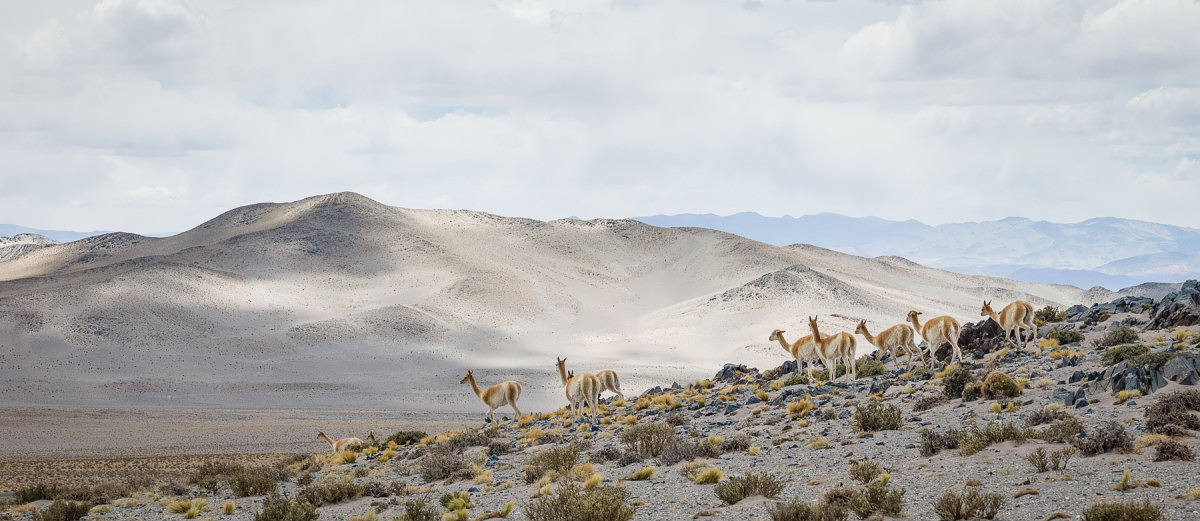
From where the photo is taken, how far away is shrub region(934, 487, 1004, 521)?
→ 1006 cm

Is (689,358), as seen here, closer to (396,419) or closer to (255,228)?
(396,419)

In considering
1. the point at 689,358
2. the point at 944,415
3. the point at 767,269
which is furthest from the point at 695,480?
the point at 767,269

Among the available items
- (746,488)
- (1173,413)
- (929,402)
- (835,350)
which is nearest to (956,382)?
(929,402)

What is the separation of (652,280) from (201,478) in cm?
10472

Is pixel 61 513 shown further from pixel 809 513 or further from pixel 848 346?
pixel 848 346

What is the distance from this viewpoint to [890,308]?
91.2m

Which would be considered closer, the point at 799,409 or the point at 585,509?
the point at 585,509

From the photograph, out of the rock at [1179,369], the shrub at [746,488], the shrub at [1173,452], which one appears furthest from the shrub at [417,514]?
the rock at [1179,369]

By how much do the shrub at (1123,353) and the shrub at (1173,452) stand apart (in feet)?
24.5

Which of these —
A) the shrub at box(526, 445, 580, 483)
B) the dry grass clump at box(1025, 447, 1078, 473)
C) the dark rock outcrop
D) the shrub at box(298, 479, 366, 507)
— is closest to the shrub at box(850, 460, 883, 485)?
the dry grass clump at box(1025, 447, 1078, 473)

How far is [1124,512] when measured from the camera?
880cm

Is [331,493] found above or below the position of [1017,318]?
below

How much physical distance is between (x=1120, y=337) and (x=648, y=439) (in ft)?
42.8

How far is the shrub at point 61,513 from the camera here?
16.2 meters
